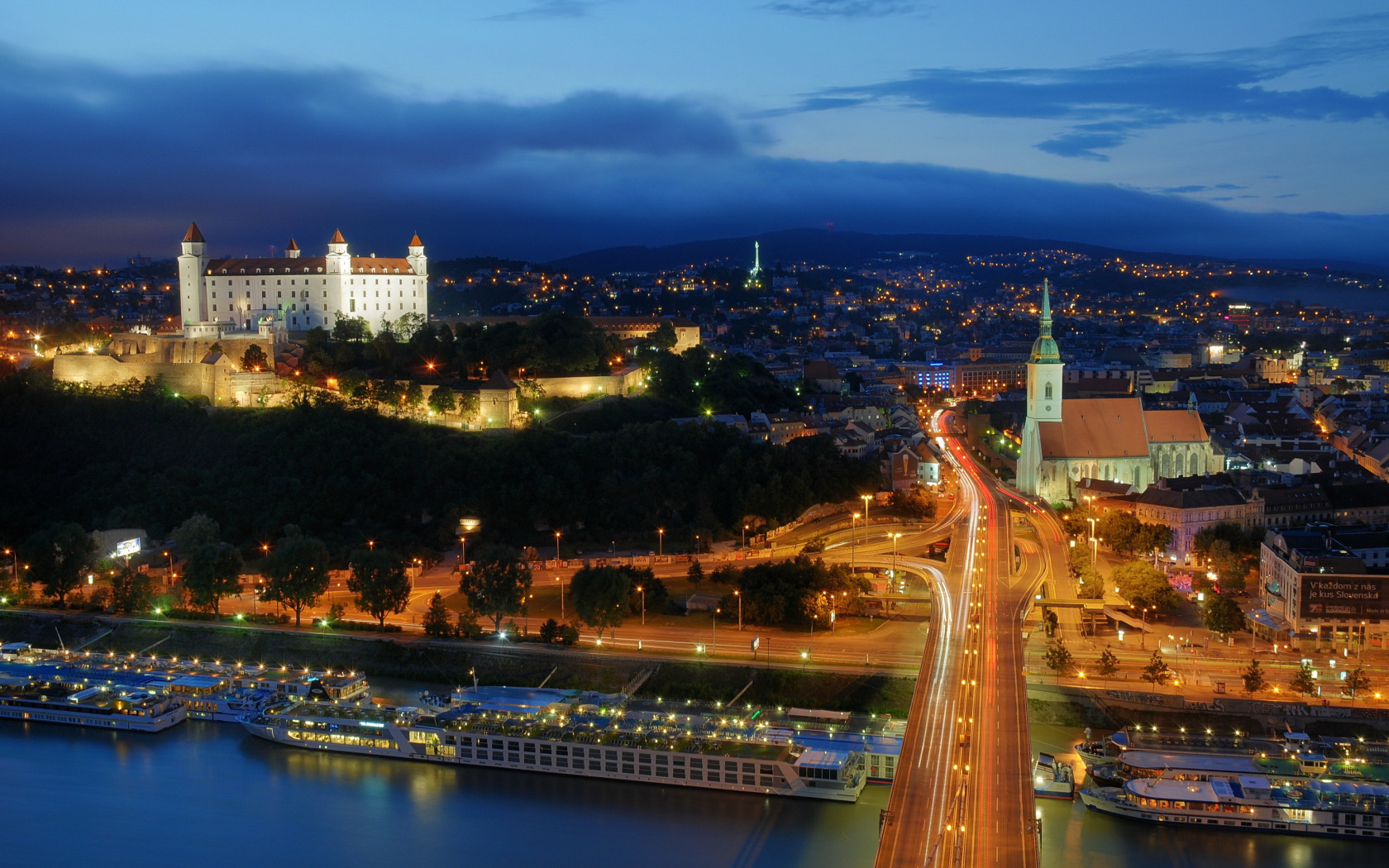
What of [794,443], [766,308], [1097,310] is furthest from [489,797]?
[1097,310]

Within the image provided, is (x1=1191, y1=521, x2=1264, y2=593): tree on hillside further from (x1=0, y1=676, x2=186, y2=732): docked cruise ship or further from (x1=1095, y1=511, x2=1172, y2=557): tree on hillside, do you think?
(x1=0, y1=676, x2=186, y2=732): docked cruise ship

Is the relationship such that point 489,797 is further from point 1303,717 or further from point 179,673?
point 1303,717

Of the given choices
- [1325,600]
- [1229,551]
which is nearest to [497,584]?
[1325,600]

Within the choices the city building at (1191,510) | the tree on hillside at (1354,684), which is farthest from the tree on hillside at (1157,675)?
the city building at (1191,510)

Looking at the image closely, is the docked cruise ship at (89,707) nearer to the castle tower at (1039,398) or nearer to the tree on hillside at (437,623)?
the tree on hillside at (437,623)

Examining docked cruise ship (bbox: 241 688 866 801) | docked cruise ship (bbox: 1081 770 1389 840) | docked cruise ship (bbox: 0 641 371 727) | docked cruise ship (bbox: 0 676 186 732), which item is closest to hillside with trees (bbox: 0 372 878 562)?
docked cruise ship (bbox: 0 641 371 727)

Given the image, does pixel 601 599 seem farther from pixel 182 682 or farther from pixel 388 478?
pixel 388 478
